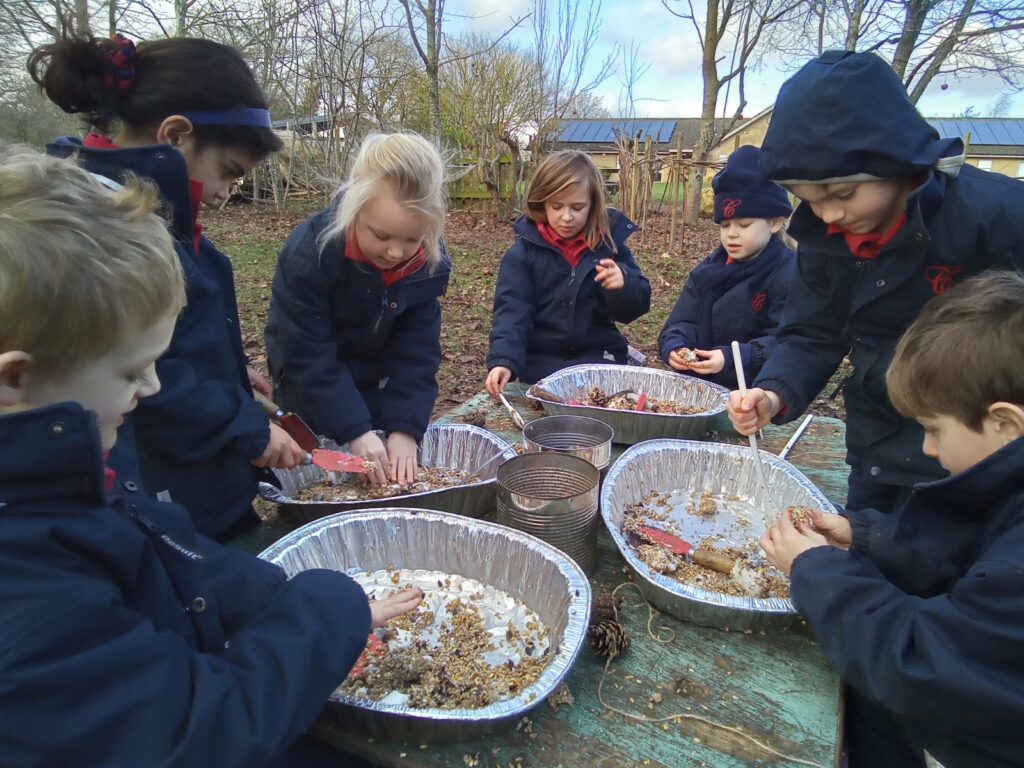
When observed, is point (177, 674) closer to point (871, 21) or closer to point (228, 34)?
point (228, 34)

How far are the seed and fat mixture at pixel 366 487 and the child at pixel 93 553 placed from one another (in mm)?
778

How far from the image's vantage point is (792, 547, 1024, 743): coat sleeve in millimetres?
933

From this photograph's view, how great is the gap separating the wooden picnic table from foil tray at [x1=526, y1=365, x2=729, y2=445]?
0.85 m

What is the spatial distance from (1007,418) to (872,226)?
2.49 ft

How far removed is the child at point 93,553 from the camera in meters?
0.77

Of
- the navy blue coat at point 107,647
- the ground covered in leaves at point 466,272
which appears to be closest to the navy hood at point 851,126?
the navy blue coat at point 107,647

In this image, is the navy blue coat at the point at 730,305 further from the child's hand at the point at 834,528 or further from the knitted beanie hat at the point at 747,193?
the child's hand at the point at 834,528

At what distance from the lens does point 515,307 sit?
10.1 ft

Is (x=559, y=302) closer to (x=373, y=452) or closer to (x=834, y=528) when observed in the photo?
(x=373, y=452)

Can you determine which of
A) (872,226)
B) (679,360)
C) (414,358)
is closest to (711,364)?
(679,360)

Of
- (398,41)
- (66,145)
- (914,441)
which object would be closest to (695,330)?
(914,441)

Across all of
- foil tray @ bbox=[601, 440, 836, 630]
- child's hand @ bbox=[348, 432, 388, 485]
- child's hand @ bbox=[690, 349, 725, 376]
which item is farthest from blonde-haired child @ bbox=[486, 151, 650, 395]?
foil tray @ bbox=[601, 440, 836, 630]

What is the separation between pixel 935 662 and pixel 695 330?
2322mm

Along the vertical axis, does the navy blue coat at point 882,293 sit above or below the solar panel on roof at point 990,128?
below
